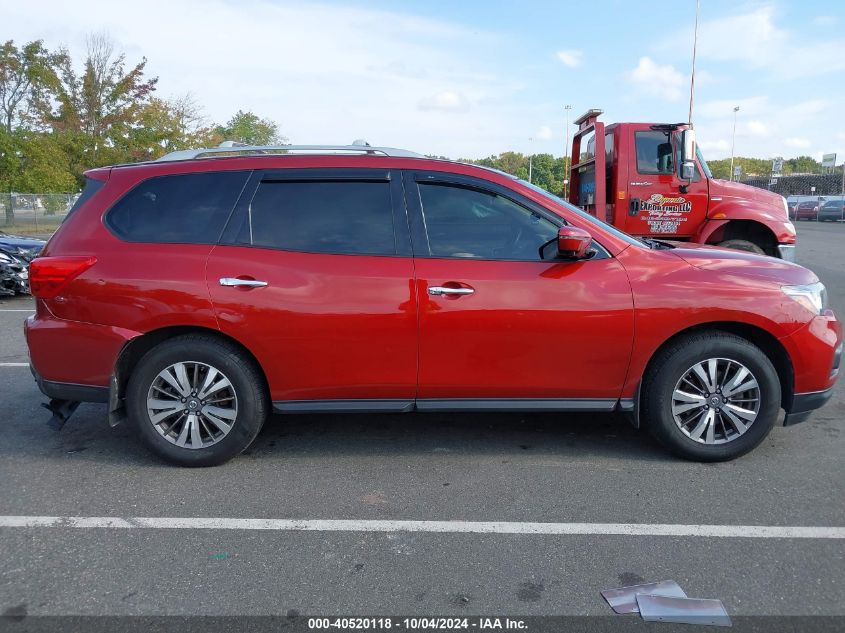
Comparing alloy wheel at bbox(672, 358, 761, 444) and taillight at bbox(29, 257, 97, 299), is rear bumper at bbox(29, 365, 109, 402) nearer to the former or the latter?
taillight at bbox(29, 257, 97, 299)

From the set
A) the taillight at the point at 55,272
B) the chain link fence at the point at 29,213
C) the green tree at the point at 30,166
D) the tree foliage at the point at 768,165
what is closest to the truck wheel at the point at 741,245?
the taillight at the point at 55,272

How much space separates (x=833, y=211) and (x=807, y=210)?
1.98 meters

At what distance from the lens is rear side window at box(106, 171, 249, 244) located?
4.08 metres

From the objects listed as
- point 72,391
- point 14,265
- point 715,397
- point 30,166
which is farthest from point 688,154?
point 30,166

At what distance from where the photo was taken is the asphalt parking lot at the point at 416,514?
2791 mm

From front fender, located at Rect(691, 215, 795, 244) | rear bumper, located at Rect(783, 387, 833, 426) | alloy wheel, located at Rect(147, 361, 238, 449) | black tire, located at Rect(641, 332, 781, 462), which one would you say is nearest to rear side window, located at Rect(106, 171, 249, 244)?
alloy wheel, located at Rect(147, 361, 238, 449)

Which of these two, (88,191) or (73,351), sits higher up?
(88,191)

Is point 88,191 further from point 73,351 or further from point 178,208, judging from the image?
point 73,351

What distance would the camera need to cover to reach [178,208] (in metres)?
4.13

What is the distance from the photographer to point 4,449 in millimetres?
4430

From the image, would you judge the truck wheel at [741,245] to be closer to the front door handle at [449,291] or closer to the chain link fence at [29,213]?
the front door handle at [449,291]

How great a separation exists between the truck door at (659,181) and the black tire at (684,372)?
15.9 feet

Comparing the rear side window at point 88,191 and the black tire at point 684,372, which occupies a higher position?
the rear side window at point 88,191

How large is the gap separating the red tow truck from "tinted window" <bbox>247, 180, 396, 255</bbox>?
202 inches
